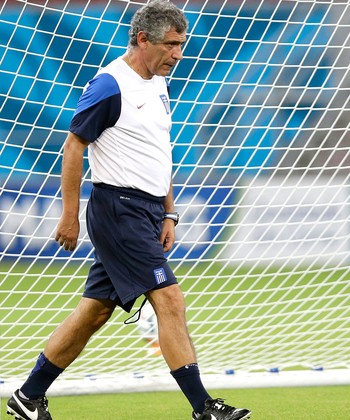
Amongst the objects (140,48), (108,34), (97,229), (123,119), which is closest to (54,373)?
(97,229)

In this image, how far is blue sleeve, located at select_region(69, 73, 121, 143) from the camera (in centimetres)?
384

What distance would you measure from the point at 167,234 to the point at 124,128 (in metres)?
0.51

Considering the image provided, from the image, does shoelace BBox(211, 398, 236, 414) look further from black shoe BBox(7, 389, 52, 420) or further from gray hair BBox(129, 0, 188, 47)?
gray hair BBox(129, 0, 188, 47)

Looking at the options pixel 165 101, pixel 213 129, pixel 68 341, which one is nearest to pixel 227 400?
pixel 68 341

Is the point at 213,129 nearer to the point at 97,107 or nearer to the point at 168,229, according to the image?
the point at 168,229

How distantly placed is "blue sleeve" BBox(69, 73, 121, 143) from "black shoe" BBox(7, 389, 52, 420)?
112 cm

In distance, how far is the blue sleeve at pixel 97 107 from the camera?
12.6ft

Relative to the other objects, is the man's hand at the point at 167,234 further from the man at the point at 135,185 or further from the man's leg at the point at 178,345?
the man's leg at the point at 178,345

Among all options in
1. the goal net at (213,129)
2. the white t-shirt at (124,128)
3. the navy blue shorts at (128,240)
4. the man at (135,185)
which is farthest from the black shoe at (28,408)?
the goal net at (213,129)

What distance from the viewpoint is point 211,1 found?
6.11 metres

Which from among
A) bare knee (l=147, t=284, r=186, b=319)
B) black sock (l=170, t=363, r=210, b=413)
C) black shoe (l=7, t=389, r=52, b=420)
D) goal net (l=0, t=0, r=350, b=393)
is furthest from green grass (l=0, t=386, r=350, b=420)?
bare knee (l=147, t=284, r=186, b=319)

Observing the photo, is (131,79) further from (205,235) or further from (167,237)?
(205,235)

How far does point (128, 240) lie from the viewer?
3932 millimetres

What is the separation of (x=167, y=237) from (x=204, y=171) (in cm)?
245
